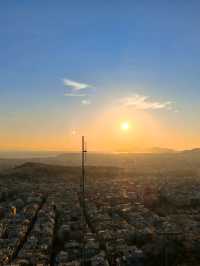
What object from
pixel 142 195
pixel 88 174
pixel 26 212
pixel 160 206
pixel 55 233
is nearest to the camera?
pixel 55 233

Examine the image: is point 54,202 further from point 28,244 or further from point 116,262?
point 116,262

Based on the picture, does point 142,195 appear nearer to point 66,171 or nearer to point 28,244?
point 28,244

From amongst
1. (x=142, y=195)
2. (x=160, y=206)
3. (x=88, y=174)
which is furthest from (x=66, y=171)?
(x=160, y=206)

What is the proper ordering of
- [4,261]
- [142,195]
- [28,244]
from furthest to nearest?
[142,195]
[28,244]
[4,261]

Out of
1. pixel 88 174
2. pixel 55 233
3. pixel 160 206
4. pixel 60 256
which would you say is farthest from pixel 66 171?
pixel 60 256

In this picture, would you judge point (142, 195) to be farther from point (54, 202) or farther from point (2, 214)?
point (2, 214)

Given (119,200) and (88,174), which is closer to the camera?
(119,200)

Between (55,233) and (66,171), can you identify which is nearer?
(55,233)

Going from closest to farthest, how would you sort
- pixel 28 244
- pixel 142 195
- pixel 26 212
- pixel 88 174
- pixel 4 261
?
pixel 4 261 → pixel 28 244 → pixel 26 212 → pixel 142 195 → pixel 88 174

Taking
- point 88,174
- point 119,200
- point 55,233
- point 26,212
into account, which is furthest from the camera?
point 88,174
